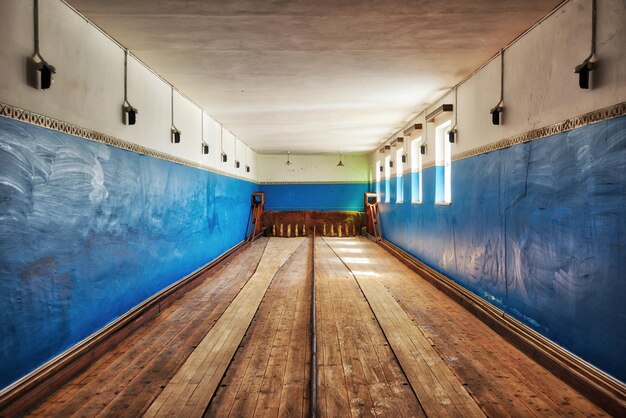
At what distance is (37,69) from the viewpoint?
2.97 metres

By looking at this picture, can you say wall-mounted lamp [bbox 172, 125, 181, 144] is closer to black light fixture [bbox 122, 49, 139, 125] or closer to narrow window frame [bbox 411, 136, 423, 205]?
black light fixture [bbox 122, 49, 139, 125]

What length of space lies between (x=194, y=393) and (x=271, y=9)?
3.07 m

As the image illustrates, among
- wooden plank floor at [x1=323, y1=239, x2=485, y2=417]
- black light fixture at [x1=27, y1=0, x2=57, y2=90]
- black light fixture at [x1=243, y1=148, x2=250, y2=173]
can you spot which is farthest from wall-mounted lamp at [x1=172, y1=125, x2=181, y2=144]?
black light fixture at [x1=243, y1=148, x2=250, y2=173]

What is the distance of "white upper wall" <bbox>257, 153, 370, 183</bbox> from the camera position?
15.7 m

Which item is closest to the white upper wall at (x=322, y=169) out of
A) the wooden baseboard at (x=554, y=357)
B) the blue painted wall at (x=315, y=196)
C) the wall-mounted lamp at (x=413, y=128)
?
the blue painted wall at (x=315, y=196)

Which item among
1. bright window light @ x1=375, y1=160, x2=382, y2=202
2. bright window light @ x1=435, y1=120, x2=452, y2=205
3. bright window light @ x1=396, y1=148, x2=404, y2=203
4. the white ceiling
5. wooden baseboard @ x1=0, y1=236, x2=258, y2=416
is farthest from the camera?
bright window light @ x1=375, y1=160, x2=382, y2=202

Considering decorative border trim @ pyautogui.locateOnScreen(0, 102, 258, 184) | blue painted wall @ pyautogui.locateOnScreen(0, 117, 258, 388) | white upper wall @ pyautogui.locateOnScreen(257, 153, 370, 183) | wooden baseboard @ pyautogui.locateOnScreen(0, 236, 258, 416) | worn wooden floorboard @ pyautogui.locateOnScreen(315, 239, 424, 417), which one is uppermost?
white upper wall @ pyautogui.locateOnScreen(257, 153, 370, 183)

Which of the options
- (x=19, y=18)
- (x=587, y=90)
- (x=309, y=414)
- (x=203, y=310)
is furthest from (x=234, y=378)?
(x=587, y=90)

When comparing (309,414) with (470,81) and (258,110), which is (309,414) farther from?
(258,110)

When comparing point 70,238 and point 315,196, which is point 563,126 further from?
point 315,196

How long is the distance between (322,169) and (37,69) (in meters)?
13.0

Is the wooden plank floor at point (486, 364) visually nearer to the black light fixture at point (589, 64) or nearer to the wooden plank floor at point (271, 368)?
the wooden plank floor at point (271, 368)

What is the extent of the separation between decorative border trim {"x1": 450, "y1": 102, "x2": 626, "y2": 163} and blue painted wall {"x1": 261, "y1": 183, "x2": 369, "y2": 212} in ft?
35.4

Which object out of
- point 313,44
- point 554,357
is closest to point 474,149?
point 313,44
